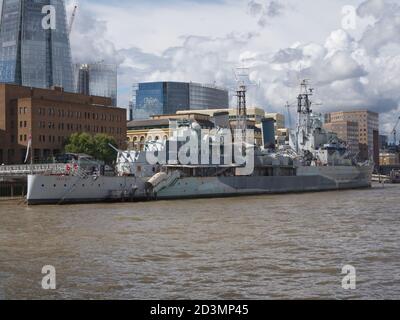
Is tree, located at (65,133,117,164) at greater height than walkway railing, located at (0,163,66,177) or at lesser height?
greater

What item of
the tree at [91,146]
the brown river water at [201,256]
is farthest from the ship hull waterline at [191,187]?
the tree at [91,146]

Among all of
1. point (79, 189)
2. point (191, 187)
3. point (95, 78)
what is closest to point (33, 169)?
point (79, 189)

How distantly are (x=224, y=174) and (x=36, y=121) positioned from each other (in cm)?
4035

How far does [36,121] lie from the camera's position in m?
100

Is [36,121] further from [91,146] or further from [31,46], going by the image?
[31,46]

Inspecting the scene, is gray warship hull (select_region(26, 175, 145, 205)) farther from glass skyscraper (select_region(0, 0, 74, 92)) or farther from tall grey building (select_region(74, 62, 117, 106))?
tall grey building (select_region(74, 62, 117, 106))

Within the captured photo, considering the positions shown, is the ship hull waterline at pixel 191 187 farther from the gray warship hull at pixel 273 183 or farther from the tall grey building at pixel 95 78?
the tall grey building at pixel 95 78

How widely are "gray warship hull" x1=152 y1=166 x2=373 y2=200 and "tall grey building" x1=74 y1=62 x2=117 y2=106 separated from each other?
105m

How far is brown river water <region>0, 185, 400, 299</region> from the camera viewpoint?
57.7 ft

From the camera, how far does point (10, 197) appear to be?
66.9m

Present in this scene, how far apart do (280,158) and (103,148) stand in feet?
94.0

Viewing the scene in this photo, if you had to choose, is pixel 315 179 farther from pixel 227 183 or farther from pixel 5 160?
pixel 5 160

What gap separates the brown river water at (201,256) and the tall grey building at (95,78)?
489 ft

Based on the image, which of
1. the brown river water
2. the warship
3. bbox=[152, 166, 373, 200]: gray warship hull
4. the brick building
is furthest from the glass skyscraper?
Result: the brown river water
